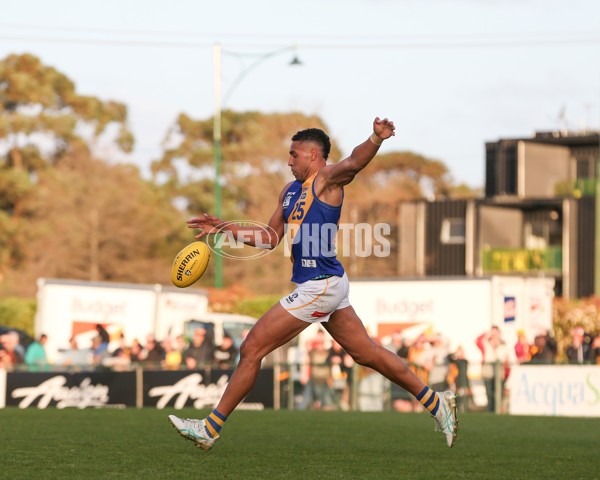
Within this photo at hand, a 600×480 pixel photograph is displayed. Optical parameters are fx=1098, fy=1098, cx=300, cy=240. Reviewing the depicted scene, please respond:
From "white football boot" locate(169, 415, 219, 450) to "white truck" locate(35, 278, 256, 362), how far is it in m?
15.9

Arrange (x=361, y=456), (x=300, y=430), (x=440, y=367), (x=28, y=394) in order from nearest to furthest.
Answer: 1. (x=361, y=456)
2. (x=300, y=430)
3. (x=28, y=394)
4. (x=440, y=367)

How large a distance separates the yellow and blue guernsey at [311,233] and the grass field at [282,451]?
146 centimetres

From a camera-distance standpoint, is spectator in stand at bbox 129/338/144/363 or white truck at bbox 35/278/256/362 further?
white truck at bbox 35/278/256/362

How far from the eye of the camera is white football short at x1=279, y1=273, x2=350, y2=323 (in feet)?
26.8

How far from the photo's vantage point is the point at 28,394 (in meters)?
19.6

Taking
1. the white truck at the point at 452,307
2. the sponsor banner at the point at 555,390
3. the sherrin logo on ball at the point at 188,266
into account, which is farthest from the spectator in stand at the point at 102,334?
the sherrin logo on ball at the point at 188,266

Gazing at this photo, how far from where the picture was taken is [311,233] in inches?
322

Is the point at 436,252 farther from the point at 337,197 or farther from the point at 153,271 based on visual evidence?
the point at 337,197

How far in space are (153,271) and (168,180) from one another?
12.5 meters

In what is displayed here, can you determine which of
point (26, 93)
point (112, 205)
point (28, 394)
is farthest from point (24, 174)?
point (28, 394)

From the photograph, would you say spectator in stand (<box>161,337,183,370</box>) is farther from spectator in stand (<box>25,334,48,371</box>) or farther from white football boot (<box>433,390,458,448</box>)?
white football boot (<box>433,390,458,448</box>)

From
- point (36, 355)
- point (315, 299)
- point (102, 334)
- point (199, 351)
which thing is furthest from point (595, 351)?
point (315, 299)

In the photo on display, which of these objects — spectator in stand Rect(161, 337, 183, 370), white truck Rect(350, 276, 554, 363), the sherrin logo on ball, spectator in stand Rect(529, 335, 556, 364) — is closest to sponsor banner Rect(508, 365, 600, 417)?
spectator in stand Rect(529, 335, 556, 364)

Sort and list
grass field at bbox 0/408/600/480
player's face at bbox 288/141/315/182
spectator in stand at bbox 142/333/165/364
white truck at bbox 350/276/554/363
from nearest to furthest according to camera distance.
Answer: grass field at bbox 0/408/600/480 < player's face at bbox 288/141/315/182 < spectator in stand at bbox 142/333/165/364 < white truck at bbox 350/276/554/363
